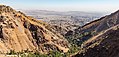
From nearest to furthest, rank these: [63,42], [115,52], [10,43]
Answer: [115,52] < [10,43] < [63,42]

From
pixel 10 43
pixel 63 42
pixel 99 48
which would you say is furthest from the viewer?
pixel 63 42

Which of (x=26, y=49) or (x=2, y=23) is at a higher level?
(x=2, y=23)

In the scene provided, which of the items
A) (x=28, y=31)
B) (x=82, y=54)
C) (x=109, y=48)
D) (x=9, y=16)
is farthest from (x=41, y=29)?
(x=109, y=48)

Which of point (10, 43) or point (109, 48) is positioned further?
point (10, 43)

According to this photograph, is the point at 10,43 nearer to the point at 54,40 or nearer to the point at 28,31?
the point at 28,31

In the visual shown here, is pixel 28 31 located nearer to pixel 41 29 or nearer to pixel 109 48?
pixel 41 29

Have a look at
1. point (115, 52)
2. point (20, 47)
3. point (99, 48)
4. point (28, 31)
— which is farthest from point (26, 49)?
point (115, 52)
